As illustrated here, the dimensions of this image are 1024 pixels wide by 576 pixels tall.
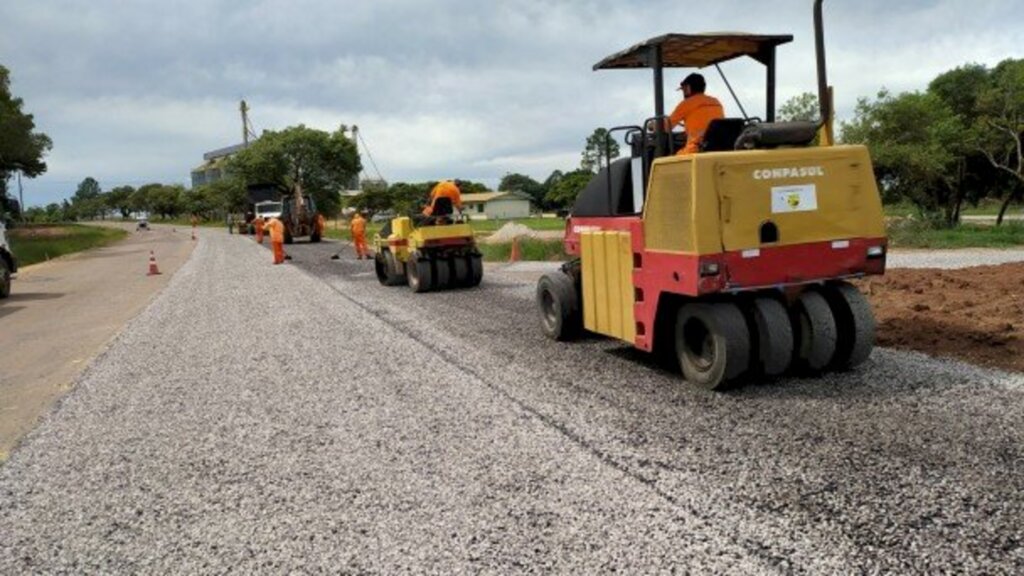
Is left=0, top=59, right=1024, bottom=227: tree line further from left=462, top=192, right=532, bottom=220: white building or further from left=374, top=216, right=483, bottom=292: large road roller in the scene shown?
left=462, top=192, right=532, bottom=220: white building

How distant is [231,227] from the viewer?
184 ft

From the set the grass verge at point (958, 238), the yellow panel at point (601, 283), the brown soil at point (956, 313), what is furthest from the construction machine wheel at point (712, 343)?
the grass verge at point (958, 238)

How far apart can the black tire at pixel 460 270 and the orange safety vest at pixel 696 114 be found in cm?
786

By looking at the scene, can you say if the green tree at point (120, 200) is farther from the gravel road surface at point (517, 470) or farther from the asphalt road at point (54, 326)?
the gravel road surface at point (517, 470)

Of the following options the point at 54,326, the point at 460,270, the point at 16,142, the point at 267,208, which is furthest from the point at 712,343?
the point at 16,142

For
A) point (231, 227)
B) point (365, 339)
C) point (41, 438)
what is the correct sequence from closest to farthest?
point (41, 438) → point (365, 339) → point (231, 227)

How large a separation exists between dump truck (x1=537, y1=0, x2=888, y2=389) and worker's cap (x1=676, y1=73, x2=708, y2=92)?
0.95 ft

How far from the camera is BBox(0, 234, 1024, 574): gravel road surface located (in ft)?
11.2

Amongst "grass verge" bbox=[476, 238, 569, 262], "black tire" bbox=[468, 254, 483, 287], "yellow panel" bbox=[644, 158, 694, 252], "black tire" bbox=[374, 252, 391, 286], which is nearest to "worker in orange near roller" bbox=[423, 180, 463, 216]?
Answer: "black tire" bbox=[468, 254, 483, 287]

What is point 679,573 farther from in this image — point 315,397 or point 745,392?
point 315,397

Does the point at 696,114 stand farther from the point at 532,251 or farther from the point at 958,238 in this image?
the point at 958,238

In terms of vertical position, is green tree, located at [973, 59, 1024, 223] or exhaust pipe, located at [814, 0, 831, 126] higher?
green tree, located at [973, 59, 1024, 223]

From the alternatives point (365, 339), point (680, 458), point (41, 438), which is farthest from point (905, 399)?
point (41, 438)

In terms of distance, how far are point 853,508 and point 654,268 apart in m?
2.85
